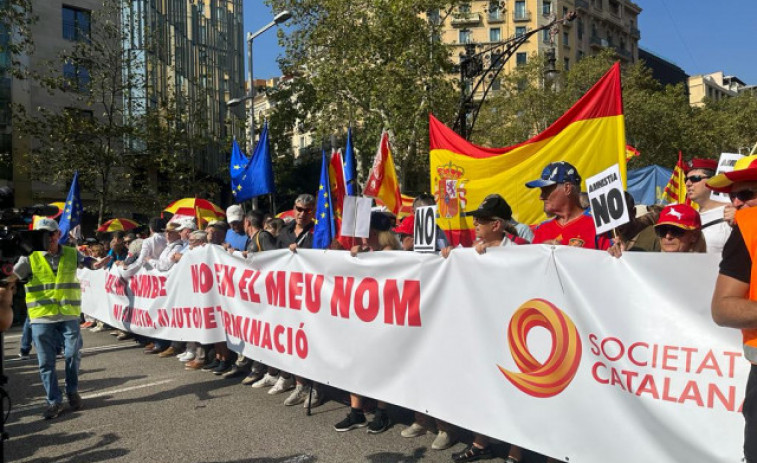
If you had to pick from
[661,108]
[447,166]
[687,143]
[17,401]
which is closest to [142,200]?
[17,401]

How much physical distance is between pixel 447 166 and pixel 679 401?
3356 millimetres

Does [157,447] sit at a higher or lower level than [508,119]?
lower

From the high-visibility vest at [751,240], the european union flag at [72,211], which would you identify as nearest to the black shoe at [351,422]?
the high-visibility vest at [751,240]

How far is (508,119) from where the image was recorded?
35.2 metres

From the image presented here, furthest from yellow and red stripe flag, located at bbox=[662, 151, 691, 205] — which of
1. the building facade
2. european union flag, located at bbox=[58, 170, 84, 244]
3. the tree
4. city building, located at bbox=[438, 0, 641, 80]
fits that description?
city building, located at bbox=[438, 0, 641, 80]

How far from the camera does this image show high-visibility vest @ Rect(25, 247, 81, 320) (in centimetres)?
583

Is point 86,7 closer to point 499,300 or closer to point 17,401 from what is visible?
point 17,401

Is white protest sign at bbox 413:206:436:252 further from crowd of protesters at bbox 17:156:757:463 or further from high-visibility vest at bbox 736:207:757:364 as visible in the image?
high-visibility vest at bbox 736:207:757:364

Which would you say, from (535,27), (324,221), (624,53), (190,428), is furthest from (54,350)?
(624,53)

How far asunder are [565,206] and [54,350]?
15.1 feet

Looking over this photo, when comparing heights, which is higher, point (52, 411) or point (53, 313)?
point (53, 313)

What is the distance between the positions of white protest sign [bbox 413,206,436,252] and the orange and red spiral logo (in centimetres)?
94

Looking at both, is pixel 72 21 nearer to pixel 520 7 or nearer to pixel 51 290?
pixel 51 290

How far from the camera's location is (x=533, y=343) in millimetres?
3637
